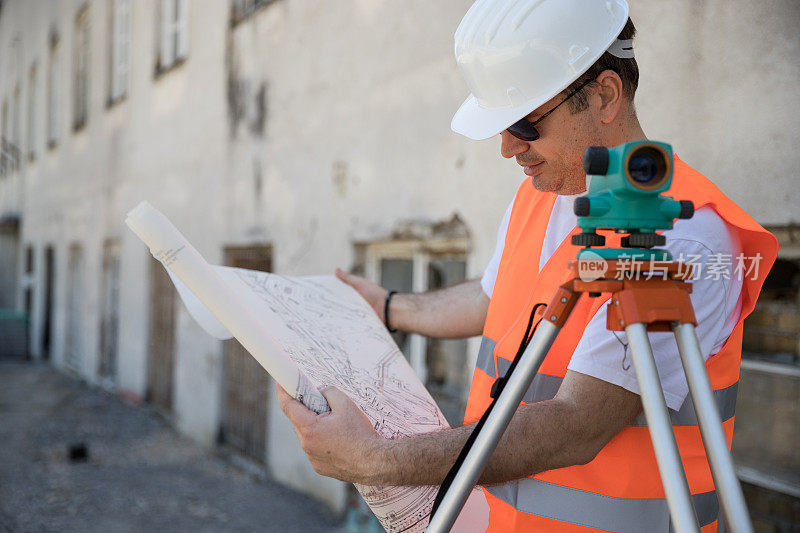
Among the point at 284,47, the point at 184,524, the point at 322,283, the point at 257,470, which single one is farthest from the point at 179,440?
the point at 322,283

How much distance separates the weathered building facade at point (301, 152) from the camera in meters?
2.46

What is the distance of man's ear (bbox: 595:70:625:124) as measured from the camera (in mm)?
1589

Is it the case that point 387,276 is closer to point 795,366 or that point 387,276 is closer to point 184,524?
point 184,524

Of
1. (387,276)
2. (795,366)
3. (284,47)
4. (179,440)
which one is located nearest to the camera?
(795,366)

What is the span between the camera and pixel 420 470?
1.33m

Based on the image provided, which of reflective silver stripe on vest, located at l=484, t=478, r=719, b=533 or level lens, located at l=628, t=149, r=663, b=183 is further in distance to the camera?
reflective silver stripe on vest, located at l=484, t=478, r=719, b=533

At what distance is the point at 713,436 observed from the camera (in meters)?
1.04

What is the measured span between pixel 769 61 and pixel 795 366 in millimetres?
1090

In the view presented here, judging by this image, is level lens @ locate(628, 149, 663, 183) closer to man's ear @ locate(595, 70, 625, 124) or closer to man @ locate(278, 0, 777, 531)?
man @ locate(278, 0, 777, 531)

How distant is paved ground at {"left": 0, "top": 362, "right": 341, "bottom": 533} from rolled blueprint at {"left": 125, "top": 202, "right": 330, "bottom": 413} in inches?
151

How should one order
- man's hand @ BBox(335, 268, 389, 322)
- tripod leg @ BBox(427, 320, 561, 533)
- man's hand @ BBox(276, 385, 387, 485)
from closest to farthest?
tripod leg @ BBox(427, 320, 561, 533) → man's hand @ BBox(276, 385, 387, 485) → man's hand @ BBox(335, 268, 389, 322)

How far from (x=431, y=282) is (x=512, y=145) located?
287 cm

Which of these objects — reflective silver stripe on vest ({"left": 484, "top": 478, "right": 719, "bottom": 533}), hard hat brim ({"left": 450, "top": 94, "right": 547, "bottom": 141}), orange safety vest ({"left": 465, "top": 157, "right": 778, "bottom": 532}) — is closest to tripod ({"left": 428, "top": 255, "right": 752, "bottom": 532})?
orange safety vest ({"left": 465, "top": 157, "right": 778, "bottom": 532})

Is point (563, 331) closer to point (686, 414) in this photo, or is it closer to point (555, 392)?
point (555, 392)
